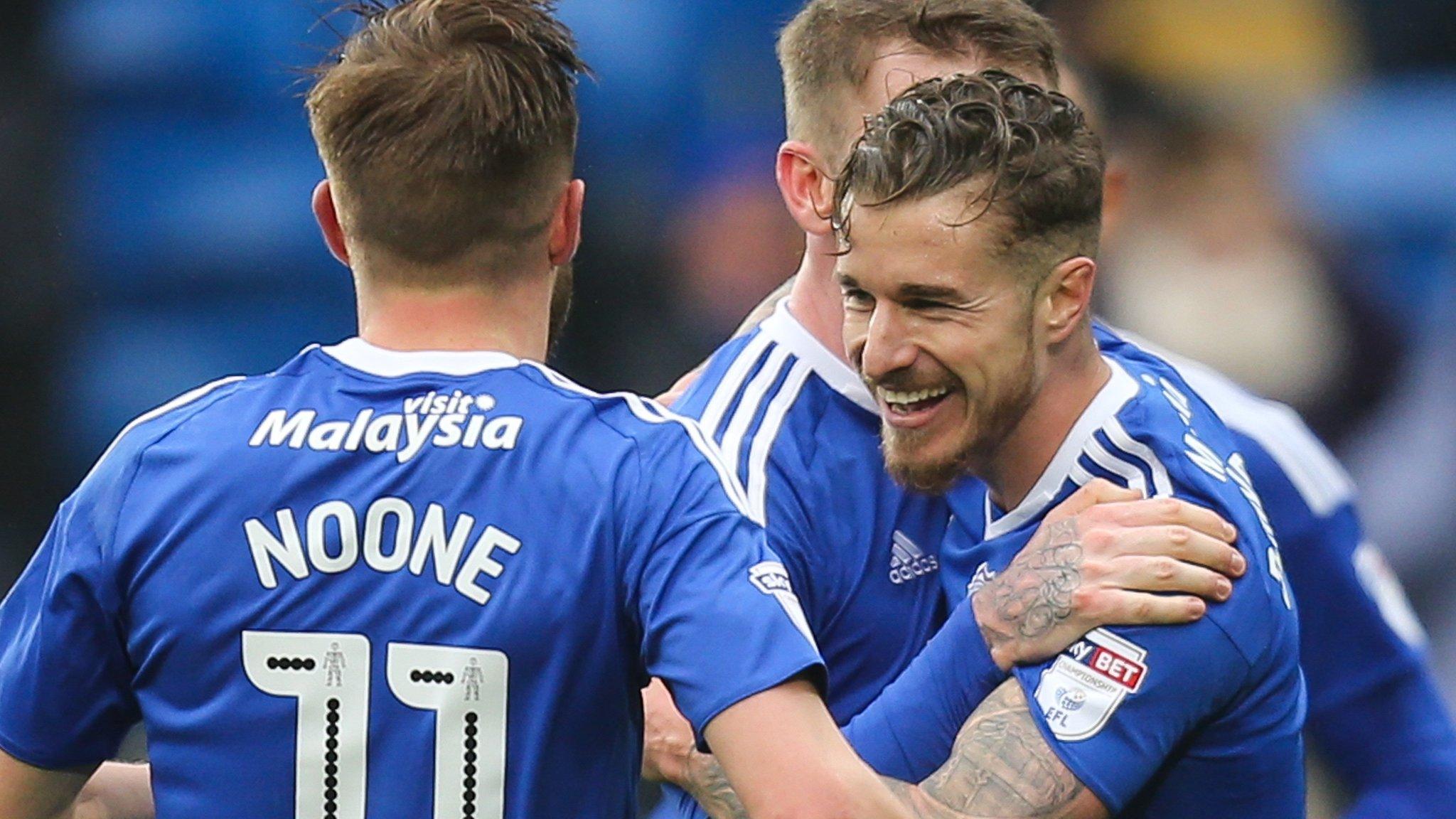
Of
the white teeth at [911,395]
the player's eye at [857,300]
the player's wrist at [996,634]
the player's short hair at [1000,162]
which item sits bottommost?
the player's wrist at [996,634]

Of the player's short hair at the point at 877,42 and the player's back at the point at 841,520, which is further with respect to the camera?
the player's short hair at the point at 877,42

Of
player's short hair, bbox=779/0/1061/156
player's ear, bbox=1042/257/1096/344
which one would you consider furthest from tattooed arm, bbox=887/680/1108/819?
player's short hair, bbox=779/0/1061/156

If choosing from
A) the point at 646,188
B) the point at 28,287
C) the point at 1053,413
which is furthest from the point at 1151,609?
the point at 28,287

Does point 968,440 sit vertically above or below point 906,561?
above

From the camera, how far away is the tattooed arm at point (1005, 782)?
8.84ft

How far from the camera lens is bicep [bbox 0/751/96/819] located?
2.54m

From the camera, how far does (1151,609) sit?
8.80 ft

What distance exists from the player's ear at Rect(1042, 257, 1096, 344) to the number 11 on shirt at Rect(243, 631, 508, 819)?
1.05 metres

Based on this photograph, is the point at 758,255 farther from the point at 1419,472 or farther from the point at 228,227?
the point at 1419,472

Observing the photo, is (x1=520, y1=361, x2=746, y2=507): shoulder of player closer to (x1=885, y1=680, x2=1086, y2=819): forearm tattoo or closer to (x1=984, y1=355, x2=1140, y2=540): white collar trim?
(x1=885, y1=680, x2=1086, y2=819): forearm tattoo

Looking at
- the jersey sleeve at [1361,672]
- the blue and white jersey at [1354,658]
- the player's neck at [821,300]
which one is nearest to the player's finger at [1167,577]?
the player's neck at [821,300]

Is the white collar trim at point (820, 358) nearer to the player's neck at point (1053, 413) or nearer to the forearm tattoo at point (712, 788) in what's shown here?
the player's neck at point (1053, 413)

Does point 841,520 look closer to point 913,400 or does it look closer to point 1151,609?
point 913,400

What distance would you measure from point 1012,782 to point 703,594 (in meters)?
0.62
